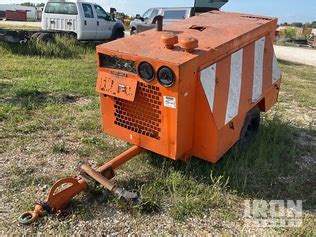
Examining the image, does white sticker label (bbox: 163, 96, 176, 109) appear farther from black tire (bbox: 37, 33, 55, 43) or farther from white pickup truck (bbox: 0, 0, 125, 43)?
white pickup truck (bbox: 0, 0, 125, 43)

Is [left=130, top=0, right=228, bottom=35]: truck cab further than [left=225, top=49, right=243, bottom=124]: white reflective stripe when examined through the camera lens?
Yes

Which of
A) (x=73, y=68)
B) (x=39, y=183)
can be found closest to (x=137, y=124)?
(x=39, y=183)

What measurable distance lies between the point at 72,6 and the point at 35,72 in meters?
6.23

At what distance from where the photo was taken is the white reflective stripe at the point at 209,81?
10.7ft

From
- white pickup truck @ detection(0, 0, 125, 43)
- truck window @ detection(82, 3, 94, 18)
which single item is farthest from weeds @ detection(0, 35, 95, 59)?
truck window @ detection(82, 3, 94, 18)

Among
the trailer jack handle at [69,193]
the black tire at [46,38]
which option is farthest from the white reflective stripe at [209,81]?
the black tire at [46,38]

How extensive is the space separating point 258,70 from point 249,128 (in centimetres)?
76

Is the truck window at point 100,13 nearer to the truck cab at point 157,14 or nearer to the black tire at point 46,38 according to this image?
the truck cab at point 157,14

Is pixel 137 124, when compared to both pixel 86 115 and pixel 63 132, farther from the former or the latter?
pixel 86 115

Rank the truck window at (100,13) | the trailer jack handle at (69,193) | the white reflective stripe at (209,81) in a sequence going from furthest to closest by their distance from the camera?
the truck window at (100,13), the white reflective stripe at (209,81), the trailer jack handle at (69,193)

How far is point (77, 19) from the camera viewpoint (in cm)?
1336

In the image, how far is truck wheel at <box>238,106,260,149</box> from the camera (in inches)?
164

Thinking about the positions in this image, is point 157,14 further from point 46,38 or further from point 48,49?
point 48,49

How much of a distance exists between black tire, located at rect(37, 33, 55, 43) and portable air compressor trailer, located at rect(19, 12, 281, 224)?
8.49 metres
